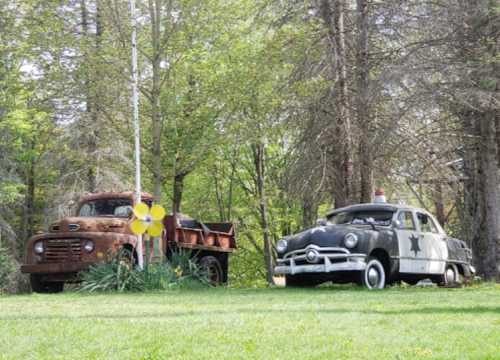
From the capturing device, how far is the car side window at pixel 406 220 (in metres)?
16.2

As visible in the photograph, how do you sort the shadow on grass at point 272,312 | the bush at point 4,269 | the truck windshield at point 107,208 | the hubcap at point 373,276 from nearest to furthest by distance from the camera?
the shadow on grass at point 272,312 < the hubcap at point 373,276 < the truck windshield at point 107,208 < the bush at point 4,269

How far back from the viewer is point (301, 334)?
7.21 meters

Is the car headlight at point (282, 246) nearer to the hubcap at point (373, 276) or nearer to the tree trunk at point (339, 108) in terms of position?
the hubcap at point (373, 276)

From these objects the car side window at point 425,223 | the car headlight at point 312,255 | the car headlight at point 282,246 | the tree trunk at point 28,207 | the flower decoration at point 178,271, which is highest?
the tree trunk at point 28,207

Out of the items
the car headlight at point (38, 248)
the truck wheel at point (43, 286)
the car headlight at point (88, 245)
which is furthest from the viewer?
the truck wheel at point (43, 286)

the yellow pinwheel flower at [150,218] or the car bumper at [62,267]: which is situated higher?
the yellow pinwheel flower at [150,218]

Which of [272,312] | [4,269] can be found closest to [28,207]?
[4,269]

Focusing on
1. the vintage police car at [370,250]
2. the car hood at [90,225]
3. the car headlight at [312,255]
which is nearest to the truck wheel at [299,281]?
the vintage police car at [370,250]

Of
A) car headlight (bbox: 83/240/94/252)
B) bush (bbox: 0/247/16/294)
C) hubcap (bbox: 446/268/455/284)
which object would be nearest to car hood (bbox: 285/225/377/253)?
hubcap (bbox: 446/268/455/284)

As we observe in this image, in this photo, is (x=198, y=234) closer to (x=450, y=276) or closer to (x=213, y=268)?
(x=213, y=268)

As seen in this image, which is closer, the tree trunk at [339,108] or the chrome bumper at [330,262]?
the chrome bumper at [330,262]

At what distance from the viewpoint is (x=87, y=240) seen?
54.6 feet

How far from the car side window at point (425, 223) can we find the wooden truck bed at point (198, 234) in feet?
18.6

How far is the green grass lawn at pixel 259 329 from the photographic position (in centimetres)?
632
